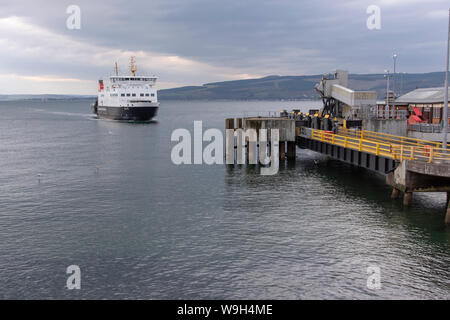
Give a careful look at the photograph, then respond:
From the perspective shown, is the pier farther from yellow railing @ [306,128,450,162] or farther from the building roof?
the building roof

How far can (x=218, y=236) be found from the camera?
25406 mm

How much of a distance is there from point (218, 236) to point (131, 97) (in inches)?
4049

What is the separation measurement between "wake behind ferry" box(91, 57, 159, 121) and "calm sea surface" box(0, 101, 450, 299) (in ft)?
254

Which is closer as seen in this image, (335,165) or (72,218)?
(72,218)

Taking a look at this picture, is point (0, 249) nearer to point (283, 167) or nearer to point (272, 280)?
point (272, 280)

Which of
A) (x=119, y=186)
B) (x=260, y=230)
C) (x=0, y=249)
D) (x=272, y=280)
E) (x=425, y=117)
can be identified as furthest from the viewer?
(x=425, y=117)

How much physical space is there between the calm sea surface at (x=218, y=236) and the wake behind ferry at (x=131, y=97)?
254 feet

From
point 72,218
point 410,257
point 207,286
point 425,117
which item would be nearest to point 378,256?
point 410,257

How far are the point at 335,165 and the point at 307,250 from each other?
29631 mm

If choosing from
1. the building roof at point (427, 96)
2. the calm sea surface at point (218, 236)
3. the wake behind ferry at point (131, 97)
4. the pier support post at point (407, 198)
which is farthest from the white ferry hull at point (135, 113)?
the pier support post at point (407, 198)

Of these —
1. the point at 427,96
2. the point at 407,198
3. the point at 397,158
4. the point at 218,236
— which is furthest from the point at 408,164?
the point at 427,96

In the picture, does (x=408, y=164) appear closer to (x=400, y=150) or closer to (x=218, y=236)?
(x=400, y=150)

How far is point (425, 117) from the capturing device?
Result: 54.4m

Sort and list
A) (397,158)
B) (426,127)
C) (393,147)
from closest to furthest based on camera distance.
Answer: (397,158) → (393,147) → (426,127)
